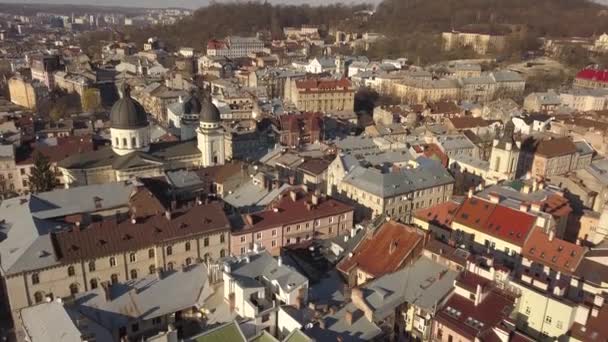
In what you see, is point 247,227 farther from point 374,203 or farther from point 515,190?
point 515,190


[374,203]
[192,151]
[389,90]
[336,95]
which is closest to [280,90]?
[336,95]

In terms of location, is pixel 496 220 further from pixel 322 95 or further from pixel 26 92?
pixel 26 92

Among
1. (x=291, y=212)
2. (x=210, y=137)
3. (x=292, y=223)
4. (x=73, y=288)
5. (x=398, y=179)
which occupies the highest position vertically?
(x=210, y=137)

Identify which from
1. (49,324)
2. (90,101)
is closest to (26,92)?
(90,101)

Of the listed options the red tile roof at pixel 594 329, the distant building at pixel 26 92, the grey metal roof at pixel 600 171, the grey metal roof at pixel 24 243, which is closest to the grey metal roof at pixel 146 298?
the grey metal roof at pixel 24 243

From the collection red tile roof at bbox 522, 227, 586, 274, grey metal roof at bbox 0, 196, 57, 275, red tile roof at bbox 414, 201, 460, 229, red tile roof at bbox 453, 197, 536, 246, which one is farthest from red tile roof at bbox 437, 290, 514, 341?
grey metal roof at bbox 0, 196, 57, 275

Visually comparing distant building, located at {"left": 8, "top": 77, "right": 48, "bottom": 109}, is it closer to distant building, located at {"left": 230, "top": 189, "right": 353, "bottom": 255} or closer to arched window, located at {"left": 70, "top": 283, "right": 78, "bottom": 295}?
arched window, located at {"left": 70, "top": 283, "right": 78, "bottom": 295}

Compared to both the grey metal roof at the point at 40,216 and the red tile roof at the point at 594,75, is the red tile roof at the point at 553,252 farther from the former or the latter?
the red tile roof at the point at 594,75
